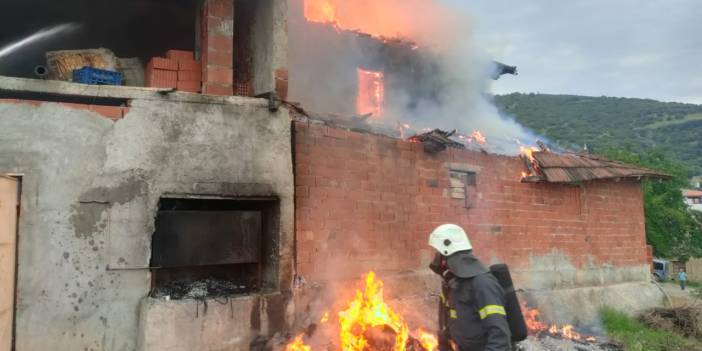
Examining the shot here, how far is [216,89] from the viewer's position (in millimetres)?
6191

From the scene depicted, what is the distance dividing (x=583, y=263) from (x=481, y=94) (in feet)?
39.1

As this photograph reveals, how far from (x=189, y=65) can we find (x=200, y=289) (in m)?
2.75

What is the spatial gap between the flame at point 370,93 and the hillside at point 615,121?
35986 mm

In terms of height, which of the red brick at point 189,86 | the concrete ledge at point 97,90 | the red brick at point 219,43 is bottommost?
the concrete ledge at point 97,90

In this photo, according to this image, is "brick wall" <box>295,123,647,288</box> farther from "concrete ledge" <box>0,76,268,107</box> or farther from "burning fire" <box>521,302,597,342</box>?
"concrete ledge" <box>0,76,268,107</box>

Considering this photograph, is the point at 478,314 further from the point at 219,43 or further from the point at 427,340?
the point at 219,43

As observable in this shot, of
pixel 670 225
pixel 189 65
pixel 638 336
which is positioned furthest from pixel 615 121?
pixel 189 65

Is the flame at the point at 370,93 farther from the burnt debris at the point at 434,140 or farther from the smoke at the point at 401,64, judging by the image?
the burnt debris at the point at 434,140

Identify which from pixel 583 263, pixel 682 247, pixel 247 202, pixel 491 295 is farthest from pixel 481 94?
pixel 491 295

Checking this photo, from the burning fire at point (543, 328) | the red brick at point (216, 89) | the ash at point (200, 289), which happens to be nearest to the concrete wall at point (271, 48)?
the red brick at point (216, 89)

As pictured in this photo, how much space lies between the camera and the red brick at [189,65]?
6.36 meters

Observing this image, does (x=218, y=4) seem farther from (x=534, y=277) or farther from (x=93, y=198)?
(x=534, y=277)

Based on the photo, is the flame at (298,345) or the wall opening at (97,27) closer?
the flame at (298,345)

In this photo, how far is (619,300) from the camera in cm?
1039
